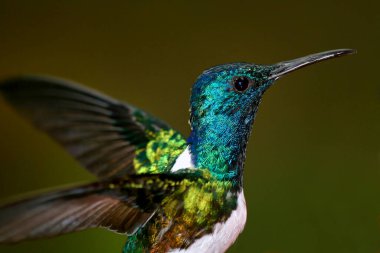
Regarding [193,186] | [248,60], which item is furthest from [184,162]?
[248,60]

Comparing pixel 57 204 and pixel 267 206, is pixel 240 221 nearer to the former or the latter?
pixel 57 204

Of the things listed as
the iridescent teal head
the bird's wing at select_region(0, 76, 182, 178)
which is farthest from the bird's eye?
the bird's wing at select_region(0, 76, 182, 178)

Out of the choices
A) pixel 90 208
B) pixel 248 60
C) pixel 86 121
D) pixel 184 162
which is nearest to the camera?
pixel 90 208

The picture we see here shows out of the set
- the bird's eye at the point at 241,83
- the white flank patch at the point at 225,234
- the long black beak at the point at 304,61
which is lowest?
the white flank patch at the point at 225,234

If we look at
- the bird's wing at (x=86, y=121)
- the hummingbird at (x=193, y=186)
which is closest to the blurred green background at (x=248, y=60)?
the bird's wing at (x=86, y=121)

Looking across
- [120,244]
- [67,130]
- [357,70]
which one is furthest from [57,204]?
[357,70]

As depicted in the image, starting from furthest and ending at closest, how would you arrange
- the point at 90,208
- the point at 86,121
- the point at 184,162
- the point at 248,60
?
1. the point at 248,60
2. the point at 86,121
3. the point at 184,162
4. the point at 90,208

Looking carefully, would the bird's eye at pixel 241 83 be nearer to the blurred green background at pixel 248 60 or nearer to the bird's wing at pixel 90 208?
the bird's wing at pixel 90 208

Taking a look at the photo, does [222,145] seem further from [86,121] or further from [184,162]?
[86,121]
